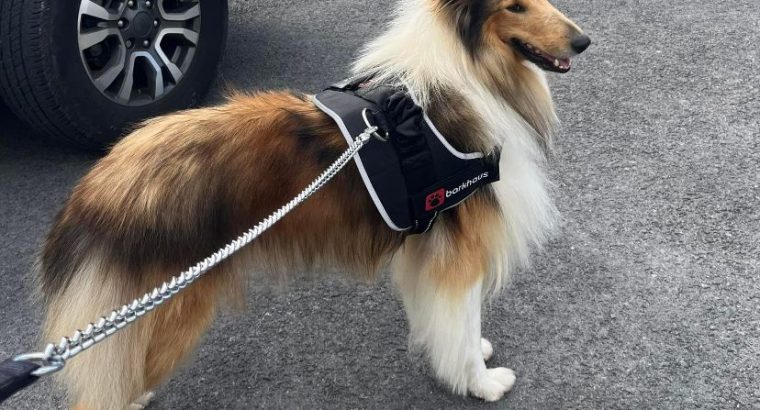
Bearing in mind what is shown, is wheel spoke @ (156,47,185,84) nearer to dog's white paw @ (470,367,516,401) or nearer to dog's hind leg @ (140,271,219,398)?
dog's hind leg @ (140,271,219,398)

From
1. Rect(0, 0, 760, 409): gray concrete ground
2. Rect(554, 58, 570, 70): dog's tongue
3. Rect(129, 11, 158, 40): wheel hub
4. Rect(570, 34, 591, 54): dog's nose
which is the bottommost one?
Rect(0, 0, 760, 409): gray concrete ground

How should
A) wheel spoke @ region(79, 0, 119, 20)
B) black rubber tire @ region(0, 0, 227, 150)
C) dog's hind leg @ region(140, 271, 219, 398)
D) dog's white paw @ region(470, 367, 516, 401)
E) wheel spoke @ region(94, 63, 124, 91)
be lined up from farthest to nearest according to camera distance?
wheel spoke @ region(94, 63, 124, 91) → wheel spoke @ region(79, 0, 119, 20) → black rubber tire @ region(0, 0, 227, 150) → dog's white paw @ region(470, 367, 516, 401) → dog's hind leg @ region(140, 271, 219, 398)

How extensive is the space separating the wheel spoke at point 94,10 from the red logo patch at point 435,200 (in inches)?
89.3

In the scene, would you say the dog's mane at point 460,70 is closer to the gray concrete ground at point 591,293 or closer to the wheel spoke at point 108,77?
the gray concrete ground at point 591,293

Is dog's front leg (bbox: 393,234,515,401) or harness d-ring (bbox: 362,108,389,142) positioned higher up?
harness d-ring (bbox: 362,108,389,142)

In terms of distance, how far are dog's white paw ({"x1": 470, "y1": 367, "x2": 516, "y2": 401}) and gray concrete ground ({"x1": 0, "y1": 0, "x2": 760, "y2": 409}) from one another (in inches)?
1.6

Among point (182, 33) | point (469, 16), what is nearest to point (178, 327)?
point (469, 16)

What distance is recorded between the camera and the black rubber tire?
11.1 feet

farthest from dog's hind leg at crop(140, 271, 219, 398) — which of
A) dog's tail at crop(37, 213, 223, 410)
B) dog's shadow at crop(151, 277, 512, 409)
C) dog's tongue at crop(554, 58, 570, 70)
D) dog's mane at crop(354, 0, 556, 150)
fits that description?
dog's tongue at crop(554, 58, 570, 70)

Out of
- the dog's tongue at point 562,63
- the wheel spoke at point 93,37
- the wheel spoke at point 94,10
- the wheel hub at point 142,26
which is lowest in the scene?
the dog's tongue at point 562,63

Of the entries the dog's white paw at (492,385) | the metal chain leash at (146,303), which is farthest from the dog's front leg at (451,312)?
the metal chain leash at (146,303)

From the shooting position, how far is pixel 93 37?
3.60 meters

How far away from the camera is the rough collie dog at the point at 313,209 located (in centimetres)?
207

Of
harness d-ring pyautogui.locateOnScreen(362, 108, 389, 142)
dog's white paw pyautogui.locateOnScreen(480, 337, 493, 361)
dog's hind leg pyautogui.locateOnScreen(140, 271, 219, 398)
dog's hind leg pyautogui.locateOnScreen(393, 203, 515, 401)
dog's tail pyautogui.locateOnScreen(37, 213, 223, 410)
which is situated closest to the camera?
dog's tail pyautogui.locateOnScreen(37, 213, 223, 410)
